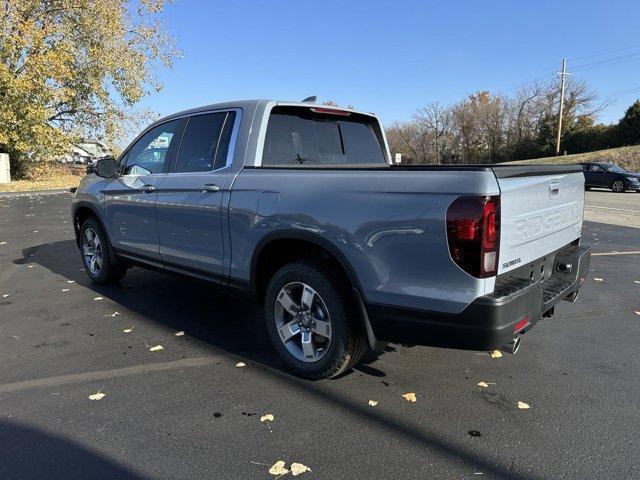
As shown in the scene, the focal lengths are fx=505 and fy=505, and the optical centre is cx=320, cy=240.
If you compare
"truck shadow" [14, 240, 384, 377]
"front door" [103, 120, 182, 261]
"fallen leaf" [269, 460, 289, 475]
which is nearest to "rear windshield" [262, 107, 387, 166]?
"front door" [103, 120, 182, 261]

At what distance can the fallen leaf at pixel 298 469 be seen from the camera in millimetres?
2539

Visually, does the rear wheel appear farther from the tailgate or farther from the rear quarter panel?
the rear quarter panel

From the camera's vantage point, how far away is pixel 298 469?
2.57 m

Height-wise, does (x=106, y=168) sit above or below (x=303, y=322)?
above

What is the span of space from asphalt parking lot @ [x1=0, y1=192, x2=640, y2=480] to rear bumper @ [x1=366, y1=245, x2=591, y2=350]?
0.54m

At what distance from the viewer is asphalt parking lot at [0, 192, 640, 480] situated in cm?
262

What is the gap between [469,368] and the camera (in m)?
3.77

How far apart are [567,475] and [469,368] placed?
1.29 m

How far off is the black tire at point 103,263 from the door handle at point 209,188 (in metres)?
2.23

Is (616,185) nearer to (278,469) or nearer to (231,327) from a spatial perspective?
(231,327)

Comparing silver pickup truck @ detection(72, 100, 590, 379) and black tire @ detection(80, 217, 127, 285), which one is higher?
silver pickup truck @ detection(72, 100, 590, 379)

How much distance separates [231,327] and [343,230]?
2.06m

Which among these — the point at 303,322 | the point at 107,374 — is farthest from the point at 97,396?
the point at 303,322

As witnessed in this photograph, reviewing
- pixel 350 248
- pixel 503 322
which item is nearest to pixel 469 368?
pixel 503 322
